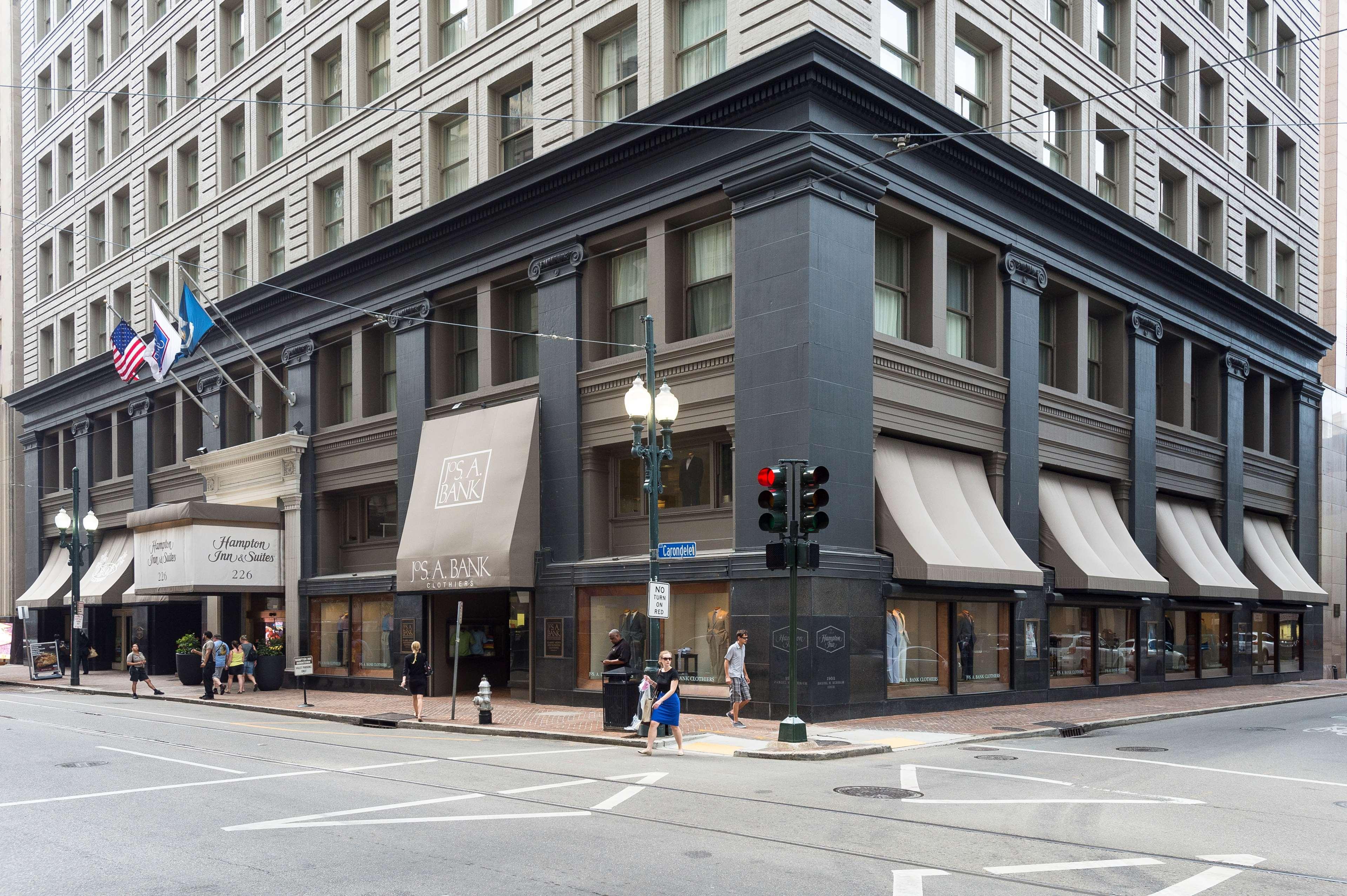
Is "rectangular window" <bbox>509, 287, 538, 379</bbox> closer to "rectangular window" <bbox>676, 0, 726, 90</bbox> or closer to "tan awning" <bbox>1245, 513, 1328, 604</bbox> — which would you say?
"rectangular window" <bbox>676, 0, 726, 90</bbox>

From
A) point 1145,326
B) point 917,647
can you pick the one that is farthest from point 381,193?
point 1145,326

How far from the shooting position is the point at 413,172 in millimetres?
30688

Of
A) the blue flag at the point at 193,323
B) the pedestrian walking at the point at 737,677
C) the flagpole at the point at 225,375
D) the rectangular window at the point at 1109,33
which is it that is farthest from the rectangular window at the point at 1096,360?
the blue flag at the point at 193,323

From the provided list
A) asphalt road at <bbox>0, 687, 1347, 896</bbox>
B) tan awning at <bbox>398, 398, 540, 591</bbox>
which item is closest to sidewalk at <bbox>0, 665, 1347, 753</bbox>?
asphalt road at <bbox>0, 687, 1347, 896</bbox>

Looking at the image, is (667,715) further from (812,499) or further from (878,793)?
(878,793)

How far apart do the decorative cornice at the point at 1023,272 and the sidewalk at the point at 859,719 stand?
956 centimetres

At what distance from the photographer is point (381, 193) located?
32656mm

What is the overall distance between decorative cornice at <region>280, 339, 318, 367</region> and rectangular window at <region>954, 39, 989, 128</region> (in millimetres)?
19332

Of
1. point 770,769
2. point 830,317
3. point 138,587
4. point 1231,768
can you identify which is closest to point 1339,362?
point 830,317

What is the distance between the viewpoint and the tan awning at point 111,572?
4150 centimetres

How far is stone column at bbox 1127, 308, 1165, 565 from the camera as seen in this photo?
1226 inches

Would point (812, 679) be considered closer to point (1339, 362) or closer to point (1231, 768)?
A: point (1231, 768)

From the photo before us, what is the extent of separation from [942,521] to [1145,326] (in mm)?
11548

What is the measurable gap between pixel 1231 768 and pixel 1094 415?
606 inches
